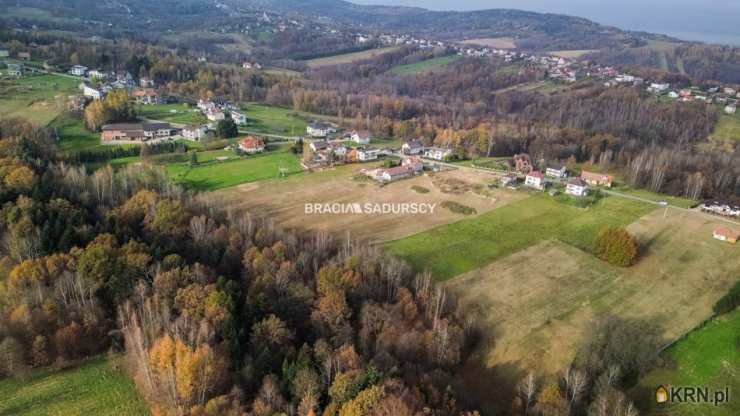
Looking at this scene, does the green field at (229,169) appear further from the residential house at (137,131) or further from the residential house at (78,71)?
the residential house at (78,71)

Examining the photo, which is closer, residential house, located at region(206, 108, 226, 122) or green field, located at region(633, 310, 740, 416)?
green field, located at region(633, 310, 740, 416)

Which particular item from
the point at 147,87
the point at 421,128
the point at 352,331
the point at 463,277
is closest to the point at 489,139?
the point at 421,128

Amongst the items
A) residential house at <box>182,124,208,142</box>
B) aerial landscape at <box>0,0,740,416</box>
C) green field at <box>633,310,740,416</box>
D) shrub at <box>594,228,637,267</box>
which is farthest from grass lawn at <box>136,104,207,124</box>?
green field at <box>633,310,740,416</box>

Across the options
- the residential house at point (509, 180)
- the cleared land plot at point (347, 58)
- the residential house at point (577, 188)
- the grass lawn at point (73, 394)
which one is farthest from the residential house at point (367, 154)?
the cleared land plot at point (347, 58)

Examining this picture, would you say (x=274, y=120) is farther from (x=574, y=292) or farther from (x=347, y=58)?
(x=347, y=58)

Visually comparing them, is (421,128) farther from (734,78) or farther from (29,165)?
(734,78)

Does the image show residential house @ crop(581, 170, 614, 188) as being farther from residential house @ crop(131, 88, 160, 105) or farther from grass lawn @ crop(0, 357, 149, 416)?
residential house @ crop(131, 88, 160, 105)

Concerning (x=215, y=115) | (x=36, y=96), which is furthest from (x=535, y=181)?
(x=36, y=96)
